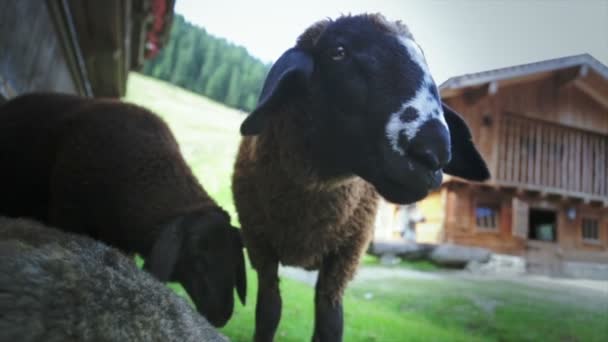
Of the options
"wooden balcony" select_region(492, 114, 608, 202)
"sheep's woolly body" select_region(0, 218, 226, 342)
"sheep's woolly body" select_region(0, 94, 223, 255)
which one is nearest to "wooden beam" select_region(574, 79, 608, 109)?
"wooden balcony" select_region(492, 114, 608, 202)

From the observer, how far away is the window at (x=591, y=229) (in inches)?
127

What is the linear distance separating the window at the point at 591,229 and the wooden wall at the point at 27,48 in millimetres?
4152

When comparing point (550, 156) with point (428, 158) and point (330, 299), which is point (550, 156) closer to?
point (330, 299)

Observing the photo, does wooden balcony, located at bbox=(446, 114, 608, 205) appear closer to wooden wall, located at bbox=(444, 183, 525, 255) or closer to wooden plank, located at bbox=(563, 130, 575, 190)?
wooden plank, located at bbox=(563, 130, 575, 190)

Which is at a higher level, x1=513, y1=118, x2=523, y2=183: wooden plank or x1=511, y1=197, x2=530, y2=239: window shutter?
x1=513, y1=118, x2=523, y2=183: wooden plank

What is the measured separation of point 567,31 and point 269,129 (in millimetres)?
1500

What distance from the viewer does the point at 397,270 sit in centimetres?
567

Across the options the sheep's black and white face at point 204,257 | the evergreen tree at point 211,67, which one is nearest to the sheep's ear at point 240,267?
the sheep's black and white face at point 204,257

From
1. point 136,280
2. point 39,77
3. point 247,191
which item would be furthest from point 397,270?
point 136,280

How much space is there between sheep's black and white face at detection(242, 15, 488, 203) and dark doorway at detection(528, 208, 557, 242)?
2.67m

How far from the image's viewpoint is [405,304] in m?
3.64

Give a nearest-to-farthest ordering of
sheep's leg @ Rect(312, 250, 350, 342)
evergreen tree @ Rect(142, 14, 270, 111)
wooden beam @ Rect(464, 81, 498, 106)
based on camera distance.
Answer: sheep's leg @ Rect(312, 250, 350, 342), evergreen tree @ Rect(142, 14, 270, 111), wooden beam @ Rect(464, 81, 498, 106)

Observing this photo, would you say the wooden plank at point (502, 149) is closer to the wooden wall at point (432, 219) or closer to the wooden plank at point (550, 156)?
the wooden plank at point (550, 156)

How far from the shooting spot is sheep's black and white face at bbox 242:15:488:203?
1643 millimetres
